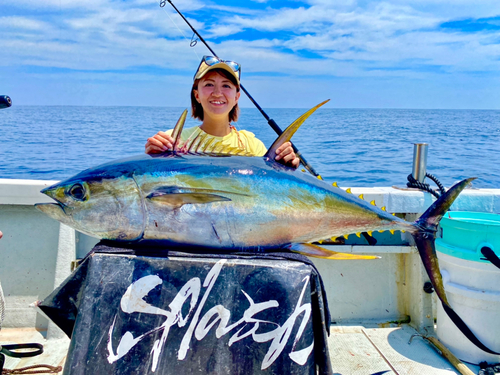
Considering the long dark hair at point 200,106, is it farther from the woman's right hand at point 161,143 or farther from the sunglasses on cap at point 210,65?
the woman's right hand at point 161,143

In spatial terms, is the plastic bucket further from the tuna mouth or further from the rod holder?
the tuna mouth

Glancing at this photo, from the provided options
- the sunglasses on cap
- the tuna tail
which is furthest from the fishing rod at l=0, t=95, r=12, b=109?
the tuna tail

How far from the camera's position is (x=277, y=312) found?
122 centimetres

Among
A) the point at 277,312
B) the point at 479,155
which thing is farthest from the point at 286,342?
the point at 479,155

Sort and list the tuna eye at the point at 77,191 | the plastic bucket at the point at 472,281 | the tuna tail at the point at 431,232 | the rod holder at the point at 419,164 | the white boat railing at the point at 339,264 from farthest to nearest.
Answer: the rod holder at the point at 419,164 < the white boat railing at the point at 339,264 < the plastic bucket at the point at 472,281 < the tuna tail at the point at 431,232 < the tuna eye at the point at 77,191

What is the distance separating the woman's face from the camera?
2.13 m

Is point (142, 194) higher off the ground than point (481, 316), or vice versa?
point (142, 194)

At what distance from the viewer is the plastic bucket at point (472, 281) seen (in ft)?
7.35

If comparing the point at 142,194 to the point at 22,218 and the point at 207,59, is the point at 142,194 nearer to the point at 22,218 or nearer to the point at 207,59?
the point at 207,59

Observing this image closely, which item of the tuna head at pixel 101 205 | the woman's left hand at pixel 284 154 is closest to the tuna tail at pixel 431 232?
the woman's left hand at pixel 284 154

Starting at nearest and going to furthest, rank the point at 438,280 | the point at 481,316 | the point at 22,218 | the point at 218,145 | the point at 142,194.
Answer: the point at 142,194, the point at 218,145, the point at 438,280, the point at 481,316, the point at 22,218

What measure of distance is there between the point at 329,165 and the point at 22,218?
1064 centimetres

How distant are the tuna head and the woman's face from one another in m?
0.99

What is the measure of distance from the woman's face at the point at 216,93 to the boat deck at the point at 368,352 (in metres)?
1.69
